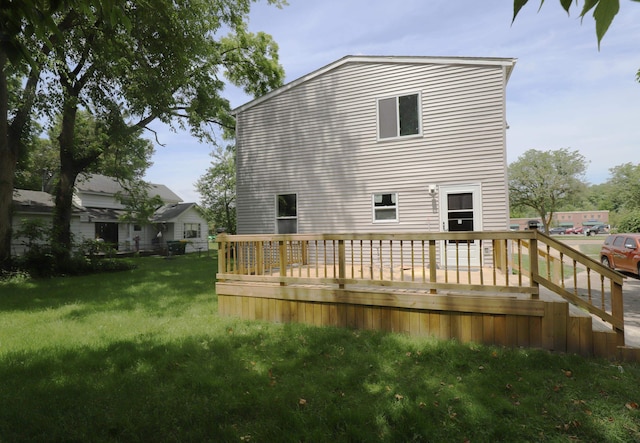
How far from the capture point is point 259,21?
49.5ft

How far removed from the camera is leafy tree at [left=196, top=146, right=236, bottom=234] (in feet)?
82.2

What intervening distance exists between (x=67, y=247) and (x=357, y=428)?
13.4m

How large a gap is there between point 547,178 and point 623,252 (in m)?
25.3

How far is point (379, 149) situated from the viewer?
9.03 meters

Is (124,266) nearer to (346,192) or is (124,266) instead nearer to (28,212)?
(28,212)

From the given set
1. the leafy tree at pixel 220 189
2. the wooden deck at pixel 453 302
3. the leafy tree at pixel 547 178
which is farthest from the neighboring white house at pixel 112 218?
the leafy tree at pixel 547 178

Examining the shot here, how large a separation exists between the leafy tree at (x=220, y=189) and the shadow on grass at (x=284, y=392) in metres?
21.7

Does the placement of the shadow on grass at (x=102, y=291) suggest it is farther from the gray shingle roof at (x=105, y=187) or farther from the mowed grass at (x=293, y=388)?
the gray shingle roof at (x=105, y=187)

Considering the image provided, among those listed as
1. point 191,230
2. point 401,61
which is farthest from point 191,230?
point 401,61

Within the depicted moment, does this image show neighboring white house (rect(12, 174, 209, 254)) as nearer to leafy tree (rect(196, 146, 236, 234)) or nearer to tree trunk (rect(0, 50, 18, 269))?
leafy tree (rect(196, 146, 236, 234))

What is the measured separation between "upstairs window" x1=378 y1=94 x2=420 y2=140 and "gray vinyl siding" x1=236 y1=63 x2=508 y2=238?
0.53ft

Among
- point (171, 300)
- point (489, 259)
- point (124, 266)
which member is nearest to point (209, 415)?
point (171, 300)

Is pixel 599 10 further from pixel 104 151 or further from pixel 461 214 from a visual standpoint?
pixel 104 151

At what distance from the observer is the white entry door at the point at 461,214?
789 cm
